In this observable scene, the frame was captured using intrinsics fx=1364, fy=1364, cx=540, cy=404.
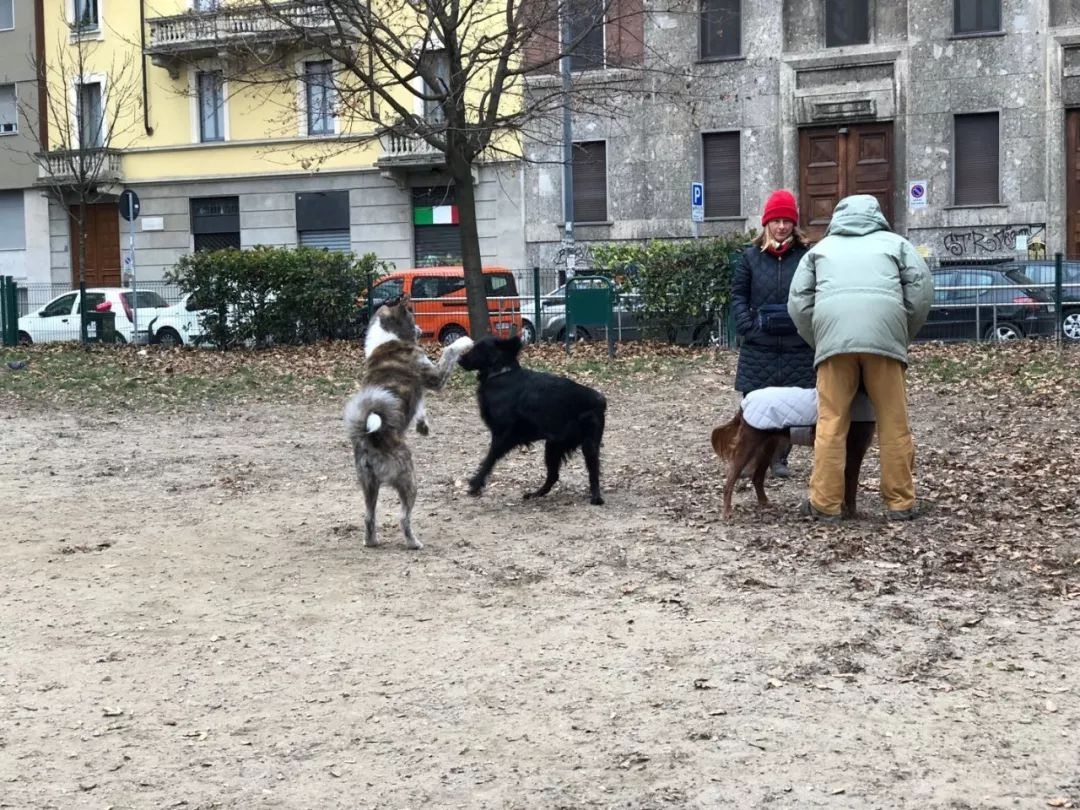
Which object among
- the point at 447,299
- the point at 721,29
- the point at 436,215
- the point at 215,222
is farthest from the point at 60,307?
the point at 721,29

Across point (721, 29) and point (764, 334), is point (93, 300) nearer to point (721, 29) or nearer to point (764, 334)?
point (721, 29)

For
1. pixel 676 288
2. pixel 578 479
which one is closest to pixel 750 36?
pixel 676 288

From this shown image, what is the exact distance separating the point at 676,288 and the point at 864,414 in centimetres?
1306

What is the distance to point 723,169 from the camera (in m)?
32.5

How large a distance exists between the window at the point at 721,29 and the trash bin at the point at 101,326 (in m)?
15.1

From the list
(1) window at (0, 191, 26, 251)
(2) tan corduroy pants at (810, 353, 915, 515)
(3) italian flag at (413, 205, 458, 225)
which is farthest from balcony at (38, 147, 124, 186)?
(2) tan corduroy pants at (810, 353, 915, 515)

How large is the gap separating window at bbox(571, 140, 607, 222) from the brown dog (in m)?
25.8

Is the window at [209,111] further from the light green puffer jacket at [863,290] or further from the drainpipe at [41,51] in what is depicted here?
the light green puffer jacket at [863,290]

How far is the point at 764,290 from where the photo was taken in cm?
845

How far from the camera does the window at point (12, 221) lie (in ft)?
129

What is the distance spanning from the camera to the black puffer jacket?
830cm

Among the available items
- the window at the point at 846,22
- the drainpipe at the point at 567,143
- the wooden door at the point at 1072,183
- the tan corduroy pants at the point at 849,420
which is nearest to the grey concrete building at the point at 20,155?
the drainpipe at the point at 567,143

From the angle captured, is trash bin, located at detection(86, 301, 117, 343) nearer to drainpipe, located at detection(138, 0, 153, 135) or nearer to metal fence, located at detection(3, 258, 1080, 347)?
metal fence, located at detection(3, 258, 1080, 347)

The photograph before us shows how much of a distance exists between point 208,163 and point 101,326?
12.6m
